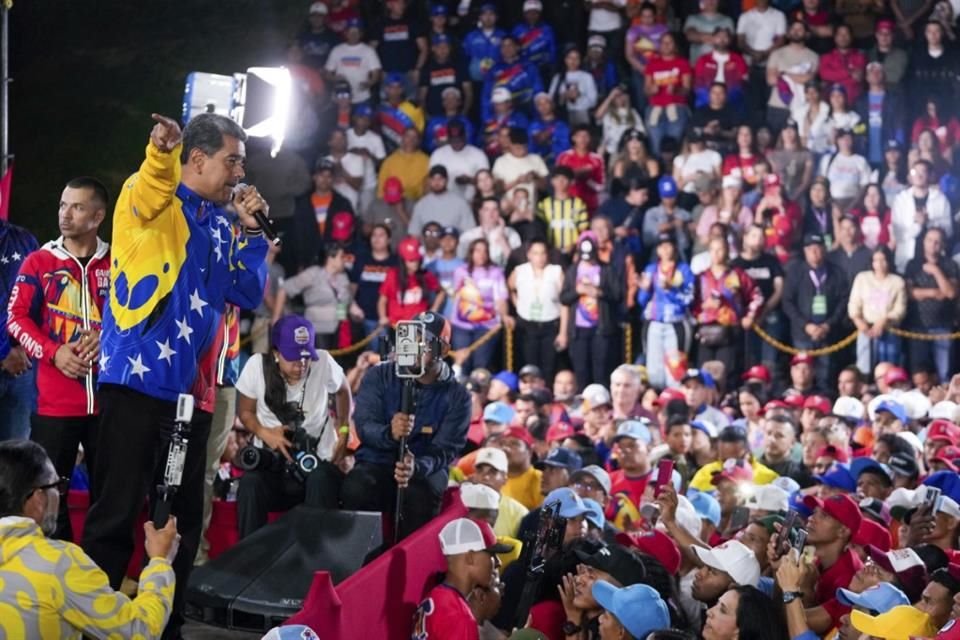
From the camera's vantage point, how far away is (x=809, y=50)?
14.9 m

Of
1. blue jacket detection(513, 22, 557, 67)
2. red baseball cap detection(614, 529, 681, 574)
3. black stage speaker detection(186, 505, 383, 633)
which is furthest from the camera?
blue jacket detection(513, 22, 557, 67)

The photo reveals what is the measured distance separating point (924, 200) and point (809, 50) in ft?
7.43

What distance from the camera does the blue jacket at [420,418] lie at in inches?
286

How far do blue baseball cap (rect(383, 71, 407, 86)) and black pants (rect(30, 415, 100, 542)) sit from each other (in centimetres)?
1022

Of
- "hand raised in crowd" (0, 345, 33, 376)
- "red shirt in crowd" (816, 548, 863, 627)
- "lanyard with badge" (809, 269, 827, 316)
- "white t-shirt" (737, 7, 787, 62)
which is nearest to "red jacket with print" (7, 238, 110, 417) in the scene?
"hand raised in crowd" (0, 345, 33, 376)

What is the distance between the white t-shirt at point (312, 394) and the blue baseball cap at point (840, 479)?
8.75 feet

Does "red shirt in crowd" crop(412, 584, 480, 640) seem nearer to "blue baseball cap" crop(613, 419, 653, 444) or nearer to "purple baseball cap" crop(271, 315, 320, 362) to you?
"purple baseball cap" crop(271, 315, 320, 362)

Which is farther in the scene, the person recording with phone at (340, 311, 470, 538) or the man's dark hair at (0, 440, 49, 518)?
the person recording with phone at (340, 311, 470, 538)

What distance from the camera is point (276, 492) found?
23.6 ft

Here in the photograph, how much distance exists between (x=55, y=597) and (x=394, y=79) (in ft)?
39.7

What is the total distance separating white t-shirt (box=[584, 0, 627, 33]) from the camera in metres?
15.8

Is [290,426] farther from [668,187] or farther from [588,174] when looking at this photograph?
[588,174]

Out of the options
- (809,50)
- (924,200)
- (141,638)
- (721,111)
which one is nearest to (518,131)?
A: (721,111)

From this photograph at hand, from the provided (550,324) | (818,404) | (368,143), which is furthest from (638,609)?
(368,143)
